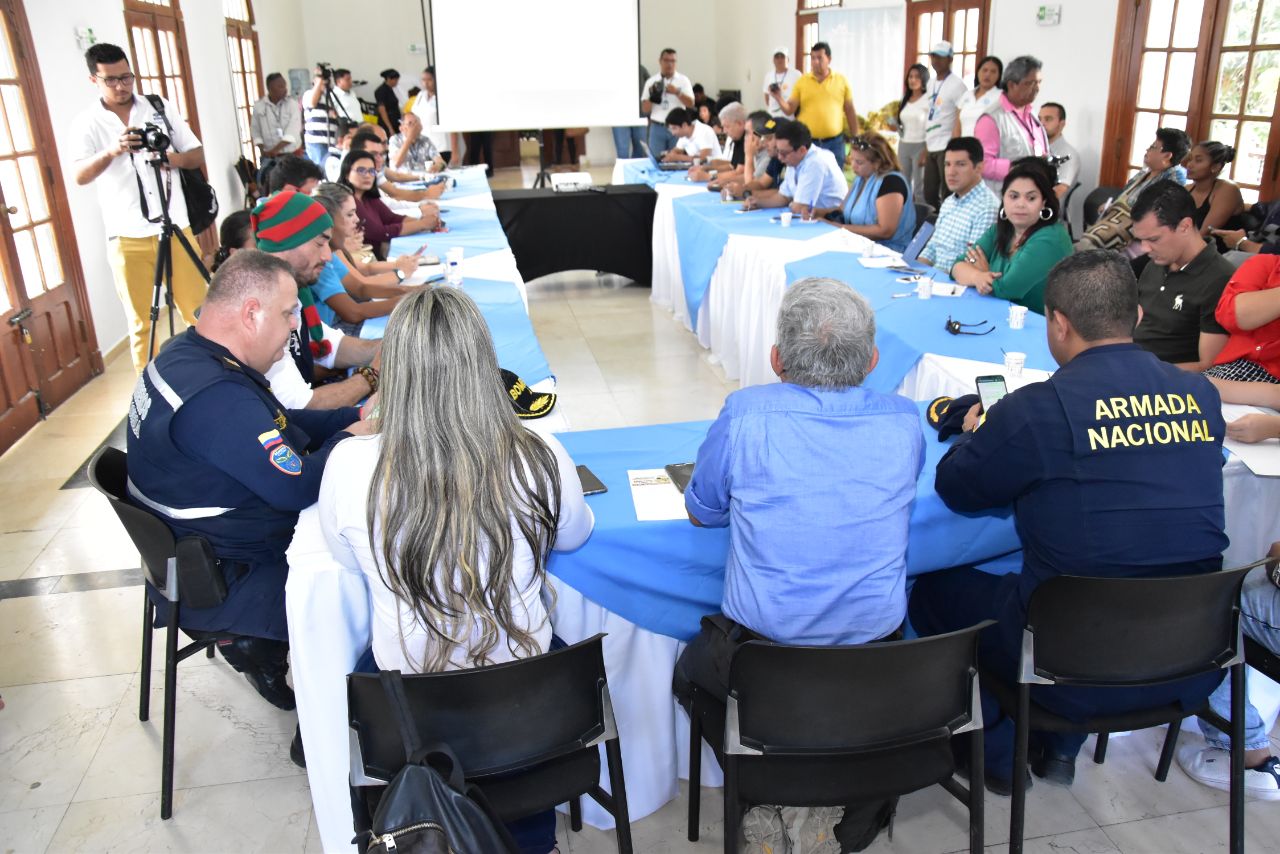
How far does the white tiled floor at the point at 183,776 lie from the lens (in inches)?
73.5

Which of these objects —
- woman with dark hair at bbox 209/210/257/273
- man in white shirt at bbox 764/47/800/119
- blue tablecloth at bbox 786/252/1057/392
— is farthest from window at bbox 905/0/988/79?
woman with dark hair at bbox 209/210/257/273

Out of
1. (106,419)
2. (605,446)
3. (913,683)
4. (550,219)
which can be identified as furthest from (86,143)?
(913,683)

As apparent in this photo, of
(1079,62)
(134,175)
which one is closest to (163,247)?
(134,175)

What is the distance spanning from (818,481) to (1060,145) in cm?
590

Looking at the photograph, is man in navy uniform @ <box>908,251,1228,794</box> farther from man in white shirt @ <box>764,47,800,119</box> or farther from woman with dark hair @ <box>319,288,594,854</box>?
man in white shirt @ <box>764,47,800,119</box>

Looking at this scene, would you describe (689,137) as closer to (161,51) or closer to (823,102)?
(823,102)

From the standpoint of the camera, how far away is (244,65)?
908 cm

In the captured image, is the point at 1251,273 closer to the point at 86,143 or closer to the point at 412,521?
the point at 412,521

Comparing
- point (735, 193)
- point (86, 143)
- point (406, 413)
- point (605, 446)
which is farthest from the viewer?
point (735, 193)

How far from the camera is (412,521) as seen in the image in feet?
4.50

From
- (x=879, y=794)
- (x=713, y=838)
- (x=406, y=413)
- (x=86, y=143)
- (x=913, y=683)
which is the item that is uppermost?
(x=86, y=143)

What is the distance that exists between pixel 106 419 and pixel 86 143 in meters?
1.22

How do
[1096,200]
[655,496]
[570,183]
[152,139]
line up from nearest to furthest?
[655,496]
[152,139]
[1096,200]
[570,183]

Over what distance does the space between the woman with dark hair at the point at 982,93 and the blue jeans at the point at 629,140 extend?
4604 millimetres
